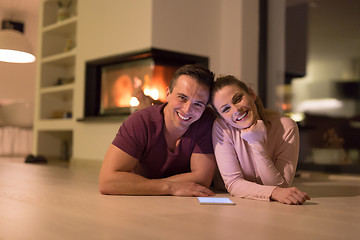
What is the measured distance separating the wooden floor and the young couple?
7 centimetres

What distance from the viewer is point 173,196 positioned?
196cm

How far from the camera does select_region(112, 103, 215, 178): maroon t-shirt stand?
190cm

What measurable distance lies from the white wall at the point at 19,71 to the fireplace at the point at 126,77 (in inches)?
131

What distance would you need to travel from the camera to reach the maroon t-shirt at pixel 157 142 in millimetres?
1902

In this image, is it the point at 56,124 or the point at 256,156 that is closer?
the point at 256,156

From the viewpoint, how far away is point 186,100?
6.03 feet

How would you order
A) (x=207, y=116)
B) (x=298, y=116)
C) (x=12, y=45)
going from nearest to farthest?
(x=207, y=116) < (x=12, y=45) < (x=298, y=116)

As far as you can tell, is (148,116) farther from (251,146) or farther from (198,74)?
(251,146)

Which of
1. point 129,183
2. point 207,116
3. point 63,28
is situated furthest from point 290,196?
point 63,28

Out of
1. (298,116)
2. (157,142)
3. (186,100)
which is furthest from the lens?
(298,116)

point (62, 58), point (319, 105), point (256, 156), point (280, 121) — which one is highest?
point (62, 58)

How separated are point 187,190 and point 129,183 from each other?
0.91ft

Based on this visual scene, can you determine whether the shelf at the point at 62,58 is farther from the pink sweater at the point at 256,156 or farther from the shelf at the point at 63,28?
the pink sweater at the point at 256,156

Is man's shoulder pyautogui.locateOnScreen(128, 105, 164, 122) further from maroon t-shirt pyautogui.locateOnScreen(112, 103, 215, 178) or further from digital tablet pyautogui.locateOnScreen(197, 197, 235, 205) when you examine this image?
digital tablet pyautogui.locateOnScreen(197, 197, 235, 205)
